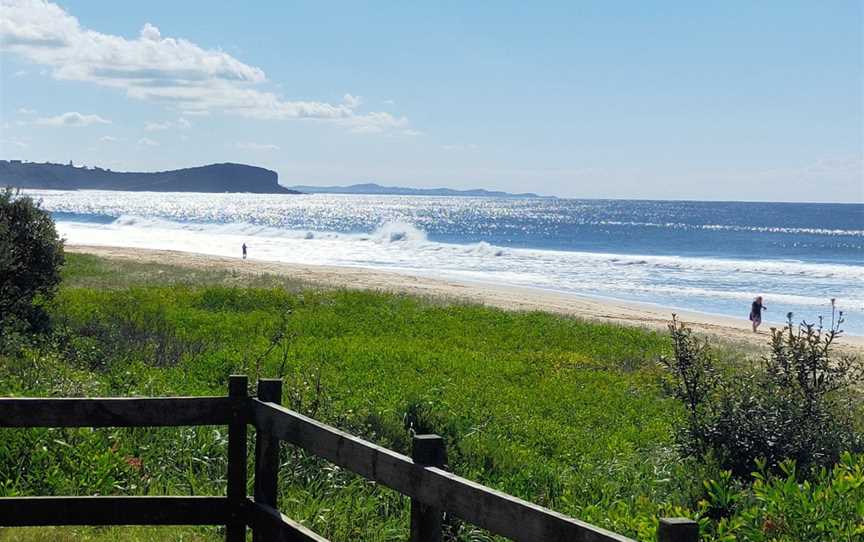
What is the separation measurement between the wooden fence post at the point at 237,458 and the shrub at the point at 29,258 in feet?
43.6

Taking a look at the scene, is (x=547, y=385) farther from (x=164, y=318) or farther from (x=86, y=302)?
(x=86, y=302)

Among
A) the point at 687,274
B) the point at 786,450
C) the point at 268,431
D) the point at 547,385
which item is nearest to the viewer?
the point at 268,431

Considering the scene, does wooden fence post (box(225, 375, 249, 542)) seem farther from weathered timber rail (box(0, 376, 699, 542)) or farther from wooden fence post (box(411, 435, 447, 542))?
wooden fence post (box(411, 435, 447, 542))

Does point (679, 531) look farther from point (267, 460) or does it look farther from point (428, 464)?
point (267, 460)

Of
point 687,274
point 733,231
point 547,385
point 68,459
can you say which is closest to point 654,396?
point 547,385

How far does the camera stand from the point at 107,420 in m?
5.22

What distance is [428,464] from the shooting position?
4.13m

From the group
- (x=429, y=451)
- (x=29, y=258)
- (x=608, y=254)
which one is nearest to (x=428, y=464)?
(x=429, y=451)

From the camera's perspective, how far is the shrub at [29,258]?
1784 cm

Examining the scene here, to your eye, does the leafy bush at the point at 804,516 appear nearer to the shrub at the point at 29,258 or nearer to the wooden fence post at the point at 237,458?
the wooden fence post at the point at 237,458

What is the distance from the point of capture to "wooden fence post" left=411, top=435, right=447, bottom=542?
4121 millimetres

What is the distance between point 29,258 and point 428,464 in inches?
681

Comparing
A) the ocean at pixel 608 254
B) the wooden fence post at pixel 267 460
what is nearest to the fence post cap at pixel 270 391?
the wooden fence post at pixel 267 460

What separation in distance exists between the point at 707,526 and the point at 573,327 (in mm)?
18412
